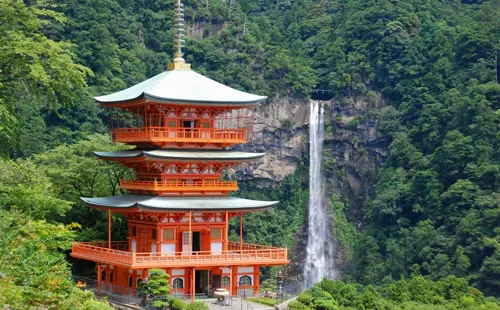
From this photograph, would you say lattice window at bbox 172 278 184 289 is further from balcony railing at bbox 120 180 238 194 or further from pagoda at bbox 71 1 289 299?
balcony railing at bbox 120 180 238 194

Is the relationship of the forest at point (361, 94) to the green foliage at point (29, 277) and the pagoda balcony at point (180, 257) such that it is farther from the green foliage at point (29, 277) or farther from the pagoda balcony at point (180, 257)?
the green foliage at point (29, 277)

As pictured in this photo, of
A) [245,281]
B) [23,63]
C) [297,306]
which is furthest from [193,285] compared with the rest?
[23,63]

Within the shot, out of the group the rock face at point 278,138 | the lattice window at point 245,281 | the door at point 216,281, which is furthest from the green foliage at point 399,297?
the rock face at point 278,138

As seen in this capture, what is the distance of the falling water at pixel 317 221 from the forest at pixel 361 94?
0.92m

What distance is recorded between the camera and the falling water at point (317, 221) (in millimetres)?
75188

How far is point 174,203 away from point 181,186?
3.78 feet

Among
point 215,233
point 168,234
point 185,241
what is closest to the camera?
point 168,234

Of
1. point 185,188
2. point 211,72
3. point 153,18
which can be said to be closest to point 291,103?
point 211,72

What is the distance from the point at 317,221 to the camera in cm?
7775

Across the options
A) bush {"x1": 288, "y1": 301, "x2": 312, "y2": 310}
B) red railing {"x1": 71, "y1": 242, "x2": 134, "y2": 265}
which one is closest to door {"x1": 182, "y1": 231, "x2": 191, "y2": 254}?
red railing {"x1": 71, "y1": 242, "x2": 134, "y2": 265}

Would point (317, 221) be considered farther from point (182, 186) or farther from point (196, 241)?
point (182, 186)

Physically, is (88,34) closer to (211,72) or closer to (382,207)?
(211,72)

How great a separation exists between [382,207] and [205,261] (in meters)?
37.3

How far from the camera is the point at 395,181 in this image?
74.2 metres
